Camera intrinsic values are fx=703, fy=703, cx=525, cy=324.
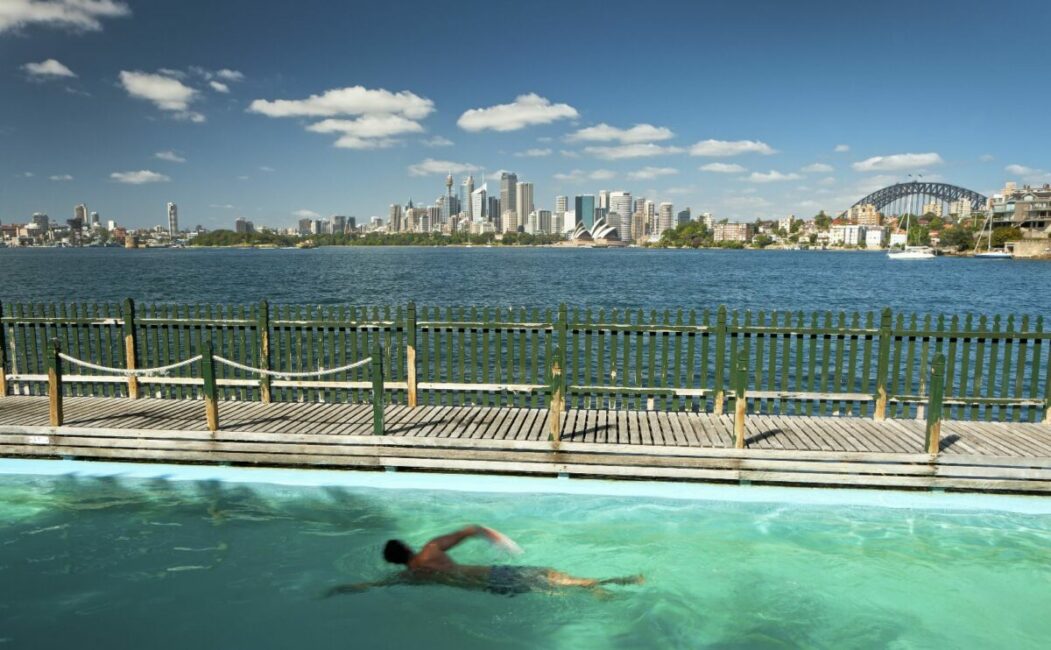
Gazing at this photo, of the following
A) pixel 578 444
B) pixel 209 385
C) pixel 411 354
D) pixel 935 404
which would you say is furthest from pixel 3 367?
pixel 935 404

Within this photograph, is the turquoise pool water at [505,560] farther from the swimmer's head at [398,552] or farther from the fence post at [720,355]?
the fence post at [720,355]

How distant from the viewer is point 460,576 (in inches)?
337

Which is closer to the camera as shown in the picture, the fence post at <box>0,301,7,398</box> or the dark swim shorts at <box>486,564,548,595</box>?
the dark swim shorts at <box>486,564,548,595</box>

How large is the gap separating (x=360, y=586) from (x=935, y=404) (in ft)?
27.3

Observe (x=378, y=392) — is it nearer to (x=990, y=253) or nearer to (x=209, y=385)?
(x=209, y=385)

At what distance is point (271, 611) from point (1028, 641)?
839cm

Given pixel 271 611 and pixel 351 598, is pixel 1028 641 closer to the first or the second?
pixel 351 598

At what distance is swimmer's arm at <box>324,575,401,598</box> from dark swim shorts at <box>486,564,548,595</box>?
1.19 metres

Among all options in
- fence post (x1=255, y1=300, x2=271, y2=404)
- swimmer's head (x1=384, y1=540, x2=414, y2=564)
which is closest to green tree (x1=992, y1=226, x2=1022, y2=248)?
fence post (x1=255, y1=300, x2=271, y2=404)

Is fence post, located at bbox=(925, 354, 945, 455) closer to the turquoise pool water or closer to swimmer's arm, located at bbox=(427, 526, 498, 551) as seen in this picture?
the turquoise pool water

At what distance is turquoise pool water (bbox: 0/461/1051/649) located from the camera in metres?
7.81

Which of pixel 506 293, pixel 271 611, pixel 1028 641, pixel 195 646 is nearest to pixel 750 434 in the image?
pixel 1028 641

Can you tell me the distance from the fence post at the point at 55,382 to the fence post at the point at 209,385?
2.37 m

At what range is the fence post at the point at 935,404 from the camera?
10.0m
